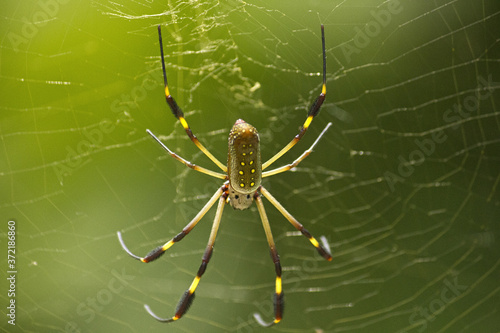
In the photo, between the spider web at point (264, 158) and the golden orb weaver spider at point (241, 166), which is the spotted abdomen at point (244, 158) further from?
the spider web at point (264, 158)

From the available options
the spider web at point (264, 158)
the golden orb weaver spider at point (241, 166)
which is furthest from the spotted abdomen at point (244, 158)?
the spider web at point (264, 158)

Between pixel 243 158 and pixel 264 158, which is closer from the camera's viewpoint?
pixel 243 158

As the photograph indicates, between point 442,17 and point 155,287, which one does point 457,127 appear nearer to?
point 442,17

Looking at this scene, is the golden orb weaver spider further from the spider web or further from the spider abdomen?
the spider web

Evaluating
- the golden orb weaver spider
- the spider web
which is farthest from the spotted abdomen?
the spider web

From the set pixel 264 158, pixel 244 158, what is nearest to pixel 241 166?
pixel 244 158

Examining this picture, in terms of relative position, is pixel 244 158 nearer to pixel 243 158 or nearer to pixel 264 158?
pixel 243 158
